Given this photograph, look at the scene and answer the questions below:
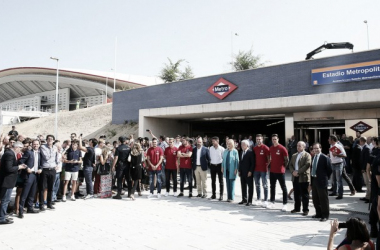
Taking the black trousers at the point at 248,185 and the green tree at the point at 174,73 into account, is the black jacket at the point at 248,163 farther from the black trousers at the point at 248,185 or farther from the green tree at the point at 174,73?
the green tree at the point at 174,73

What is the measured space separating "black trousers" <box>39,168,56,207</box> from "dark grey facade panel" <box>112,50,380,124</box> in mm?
12220

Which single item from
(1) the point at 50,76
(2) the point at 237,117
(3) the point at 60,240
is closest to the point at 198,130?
(2) the point at 237,117

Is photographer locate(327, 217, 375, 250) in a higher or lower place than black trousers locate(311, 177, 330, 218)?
higher

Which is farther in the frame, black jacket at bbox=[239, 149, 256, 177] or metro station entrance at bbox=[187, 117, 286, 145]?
metro station entrance at bbox=[187, 117, 286, 145]

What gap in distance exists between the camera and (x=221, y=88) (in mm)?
17469

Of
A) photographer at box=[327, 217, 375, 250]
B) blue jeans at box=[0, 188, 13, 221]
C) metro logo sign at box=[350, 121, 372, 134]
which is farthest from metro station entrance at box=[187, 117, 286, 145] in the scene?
photographer at box=[327, 217, 375, 250]

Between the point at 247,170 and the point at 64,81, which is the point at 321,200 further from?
the point at 64,81

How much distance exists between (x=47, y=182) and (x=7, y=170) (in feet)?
4.40

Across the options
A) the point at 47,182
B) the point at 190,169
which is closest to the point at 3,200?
the point at 47,182

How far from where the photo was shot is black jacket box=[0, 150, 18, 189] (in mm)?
5613

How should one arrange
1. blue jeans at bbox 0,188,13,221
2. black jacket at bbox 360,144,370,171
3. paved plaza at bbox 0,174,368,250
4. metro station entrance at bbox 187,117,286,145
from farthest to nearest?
metro station entrance at bbox 187,117,286,145 < black jacket at bbox 360,144,370,171 < blue jeans at bbox 0,188,13,221 < paved plaza at bbox 0,174,368,250

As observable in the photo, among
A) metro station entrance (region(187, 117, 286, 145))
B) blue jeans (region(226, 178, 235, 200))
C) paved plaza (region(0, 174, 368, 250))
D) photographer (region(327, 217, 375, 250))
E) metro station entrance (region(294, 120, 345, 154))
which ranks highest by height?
metro station entrance (region(187, 117, 286, 145))

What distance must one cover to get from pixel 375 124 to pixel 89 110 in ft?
106

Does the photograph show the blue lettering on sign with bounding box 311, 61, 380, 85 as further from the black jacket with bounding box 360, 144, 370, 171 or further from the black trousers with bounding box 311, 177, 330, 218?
the black trousers with bounding box 311, 177, 330, 218
